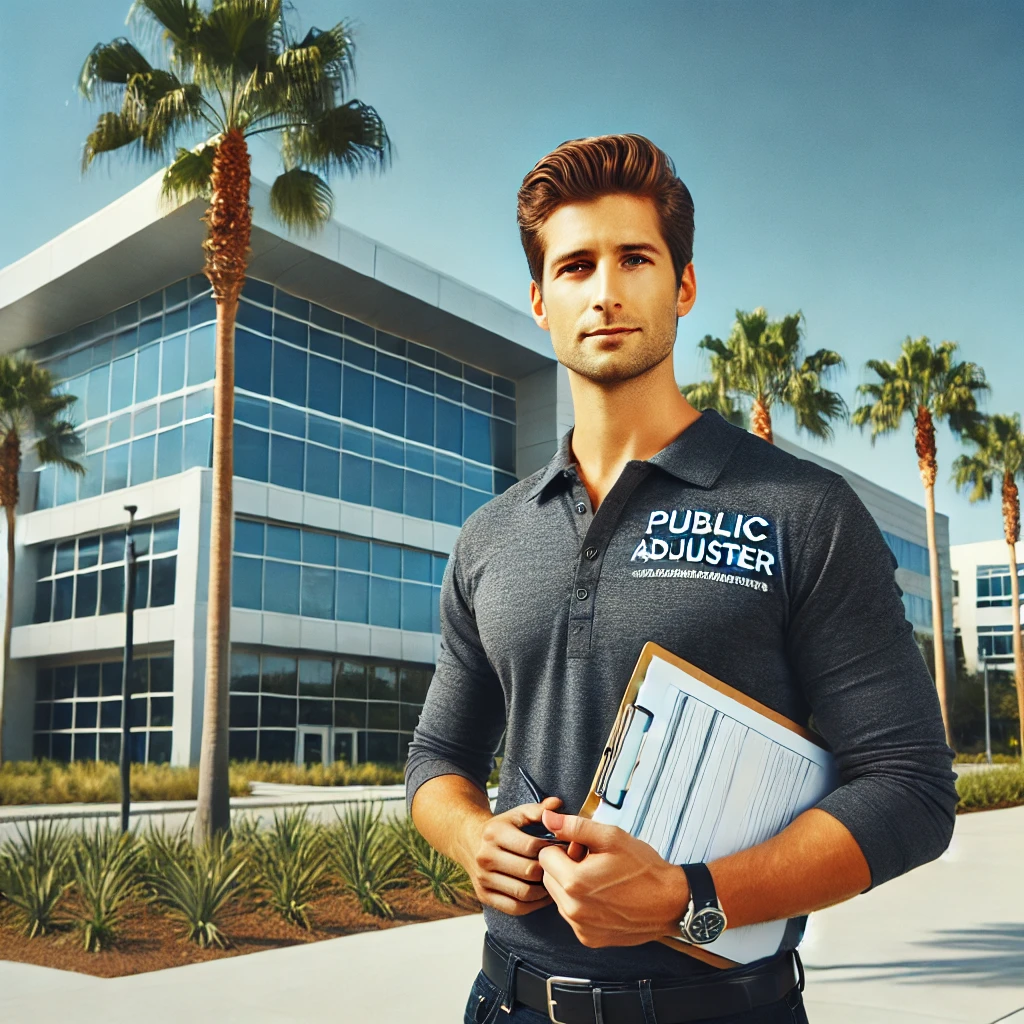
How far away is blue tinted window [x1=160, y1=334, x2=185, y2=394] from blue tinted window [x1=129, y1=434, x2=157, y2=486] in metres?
1.58

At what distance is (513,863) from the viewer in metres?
1.37

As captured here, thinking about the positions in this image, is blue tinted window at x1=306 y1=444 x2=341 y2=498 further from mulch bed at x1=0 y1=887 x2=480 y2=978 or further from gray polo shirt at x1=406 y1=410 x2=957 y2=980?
gray polo shirt at x1=406 y1=410 x2=957 y2=980

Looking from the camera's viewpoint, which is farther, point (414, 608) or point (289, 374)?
point (414, 608)

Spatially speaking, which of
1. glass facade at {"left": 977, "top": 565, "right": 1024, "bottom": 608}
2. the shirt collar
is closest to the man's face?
the shirt collar

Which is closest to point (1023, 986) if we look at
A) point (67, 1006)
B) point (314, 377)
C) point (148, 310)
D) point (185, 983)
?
point (185, 983)

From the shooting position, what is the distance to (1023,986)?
7398mm

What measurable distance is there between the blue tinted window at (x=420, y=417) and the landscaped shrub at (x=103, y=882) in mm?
26905

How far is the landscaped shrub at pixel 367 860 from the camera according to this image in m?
10.8

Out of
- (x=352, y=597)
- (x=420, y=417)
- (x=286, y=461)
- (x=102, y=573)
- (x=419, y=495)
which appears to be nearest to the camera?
(x=286, y=461)

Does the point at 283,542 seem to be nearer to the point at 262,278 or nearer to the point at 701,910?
the point at 262,278

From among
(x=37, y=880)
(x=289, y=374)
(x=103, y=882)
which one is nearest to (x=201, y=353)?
(x=289, y=374)

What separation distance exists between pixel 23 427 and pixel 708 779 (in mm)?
33694

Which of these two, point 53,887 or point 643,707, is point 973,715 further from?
point 643,707

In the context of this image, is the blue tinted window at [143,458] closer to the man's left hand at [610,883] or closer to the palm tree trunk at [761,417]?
the palm tree trunk at [761,417]
